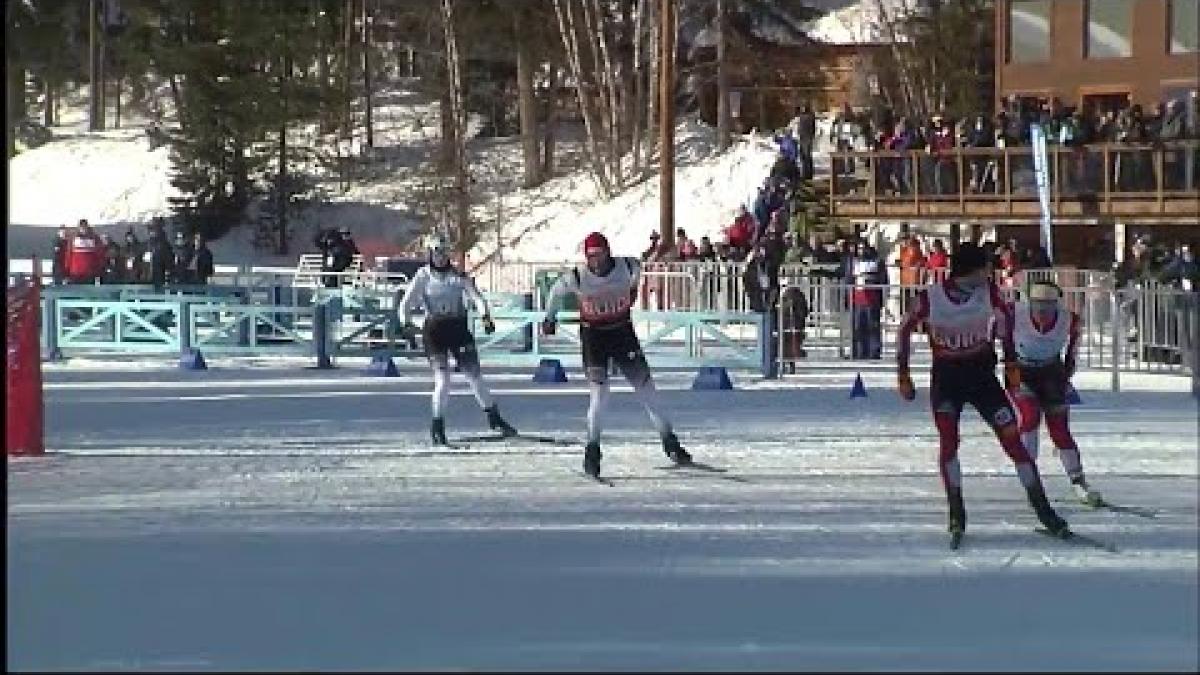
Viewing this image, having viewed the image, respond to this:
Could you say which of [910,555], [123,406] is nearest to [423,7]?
[123,406]

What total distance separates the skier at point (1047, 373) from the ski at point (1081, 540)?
1296 millimetres

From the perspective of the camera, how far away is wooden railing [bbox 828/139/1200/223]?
3444 cm

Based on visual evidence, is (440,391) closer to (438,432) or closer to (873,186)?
(438,432)

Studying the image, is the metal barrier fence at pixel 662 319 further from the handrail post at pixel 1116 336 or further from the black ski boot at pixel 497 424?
the black ski boot at pixel 497 424

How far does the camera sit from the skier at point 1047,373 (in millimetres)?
13734

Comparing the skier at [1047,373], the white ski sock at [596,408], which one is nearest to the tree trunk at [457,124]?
the white ski sock at [596,408]

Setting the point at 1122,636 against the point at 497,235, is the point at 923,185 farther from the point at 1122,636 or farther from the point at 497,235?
the point at 1122,636

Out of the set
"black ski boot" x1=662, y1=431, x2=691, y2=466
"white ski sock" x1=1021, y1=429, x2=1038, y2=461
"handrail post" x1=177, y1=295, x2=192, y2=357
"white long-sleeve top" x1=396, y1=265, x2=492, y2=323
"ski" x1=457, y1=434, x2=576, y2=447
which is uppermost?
"white long-sleeve top" x1=396, y1=265, x2=492, y2=323

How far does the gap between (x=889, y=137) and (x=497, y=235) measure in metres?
14.1

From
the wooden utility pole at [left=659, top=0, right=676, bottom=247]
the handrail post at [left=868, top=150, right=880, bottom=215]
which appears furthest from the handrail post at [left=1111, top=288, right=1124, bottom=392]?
the handrail post at [left=868, top=150, right=880, bottom=215]

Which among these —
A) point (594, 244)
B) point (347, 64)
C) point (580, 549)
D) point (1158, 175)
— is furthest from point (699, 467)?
point (347, 64)

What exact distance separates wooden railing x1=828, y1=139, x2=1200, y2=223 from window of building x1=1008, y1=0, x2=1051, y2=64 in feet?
16.9

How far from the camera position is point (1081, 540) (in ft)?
40.4

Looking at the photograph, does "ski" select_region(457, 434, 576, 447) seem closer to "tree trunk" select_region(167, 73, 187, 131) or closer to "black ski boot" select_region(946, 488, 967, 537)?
"black ski boot" select_region(946, 488, 967, 537)
